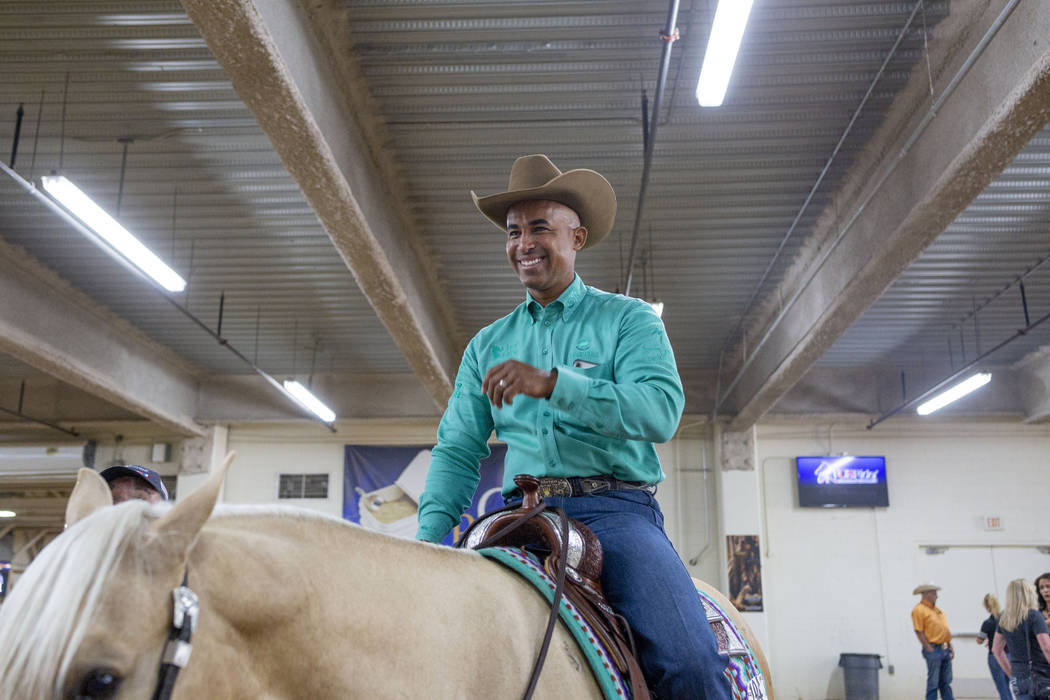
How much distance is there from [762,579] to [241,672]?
12.7 metres

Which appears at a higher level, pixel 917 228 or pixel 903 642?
pixel 917 228

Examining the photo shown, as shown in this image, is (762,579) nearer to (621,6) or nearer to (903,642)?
(903,642)

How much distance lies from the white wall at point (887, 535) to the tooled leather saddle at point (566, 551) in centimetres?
1237

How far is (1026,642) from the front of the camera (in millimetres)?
6758

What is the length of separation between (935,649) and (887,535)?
10.3ft

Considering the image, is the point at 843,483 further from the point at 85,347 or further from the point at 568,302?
the point at 568,302

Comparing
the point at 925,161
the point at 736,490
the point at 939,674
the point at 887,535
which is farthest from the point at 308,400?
the point at 887,535

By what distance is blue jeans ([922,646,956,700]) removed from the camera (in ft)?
34.0

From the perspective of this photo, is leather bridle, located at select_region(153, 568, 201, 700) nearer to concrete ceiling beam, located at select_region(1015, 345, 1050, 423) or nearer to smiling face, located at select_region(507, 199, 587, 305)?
smiling face, located at select_region(507, 199, 587, 305)

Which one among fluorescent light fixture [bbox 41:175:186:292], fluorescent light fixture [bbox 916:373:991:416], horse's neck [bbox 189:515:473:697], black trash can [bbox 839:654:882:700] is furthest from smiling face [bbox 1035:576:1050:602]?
fluorescent light fixture [bbox 41:175:186:292]

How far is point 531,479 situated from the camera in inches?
69.2

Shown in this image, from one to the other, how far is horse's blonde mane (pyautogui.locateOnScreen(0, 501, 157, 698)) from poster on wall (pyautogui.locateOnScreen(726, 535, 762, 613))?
1261 cm

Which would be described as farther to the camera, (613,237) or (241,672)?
(613,237)

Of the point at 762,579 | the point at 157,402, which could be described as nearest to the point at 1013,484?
the point at 762,579
